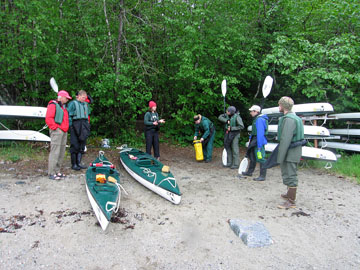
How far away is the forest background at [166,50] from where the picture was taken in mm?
7965

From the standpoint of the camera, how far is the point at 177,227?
4.08 m

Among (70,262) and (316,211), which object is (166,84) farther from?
(70,262)

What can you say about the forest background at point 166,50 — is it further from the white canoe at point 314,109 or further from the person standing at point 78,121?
the person standing at point 78,121

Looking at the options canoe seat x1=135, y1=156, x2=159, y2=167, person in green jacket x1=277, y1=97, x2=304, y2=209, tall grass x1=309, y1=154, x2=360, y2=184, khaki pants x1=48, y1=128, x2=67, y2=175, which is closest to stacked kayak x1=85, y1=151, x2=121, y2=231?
canoe seat x1=135, y1=156, x2=159, y2=167

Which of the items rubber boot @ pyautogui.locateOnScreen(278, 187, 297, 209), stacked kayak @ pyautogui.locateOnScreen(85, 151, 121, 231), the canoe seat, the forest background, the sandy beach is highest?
the forest background

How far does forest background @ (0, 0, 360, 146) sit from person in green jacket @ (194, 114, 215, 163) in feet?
6.29

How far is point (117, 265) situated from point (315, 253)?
2542 mm

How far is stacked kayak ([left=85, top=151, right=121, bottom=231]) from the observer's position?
3.76 metres

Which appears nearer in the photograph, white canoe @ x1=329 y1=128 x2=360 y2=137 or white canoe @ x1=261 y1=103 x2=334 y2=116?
white canoe @ x1=261 y1=103 x2=334 y2=116

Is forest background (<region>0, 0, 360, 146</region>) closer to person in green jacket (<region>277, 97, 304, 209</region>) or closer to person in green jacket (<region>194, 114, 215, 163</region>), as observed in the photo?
person in green jacket (<region>194, 114, 215, 163</region>)

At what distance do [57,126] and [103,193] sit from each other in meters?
2.14

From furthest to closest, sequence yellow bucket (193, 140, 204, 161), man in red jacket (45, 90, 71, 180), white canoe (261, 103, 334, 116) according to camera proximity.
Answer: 1. yellow bucket (193, 140, 204, 161)
2. white canoe (261, 103, 334, 116)
3. man in red jacket (45, 90, 71, 180)

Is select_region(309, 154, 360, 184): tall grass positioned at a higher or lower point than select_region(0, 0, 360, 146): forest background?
lower

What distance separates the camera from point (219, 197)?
5289mm
